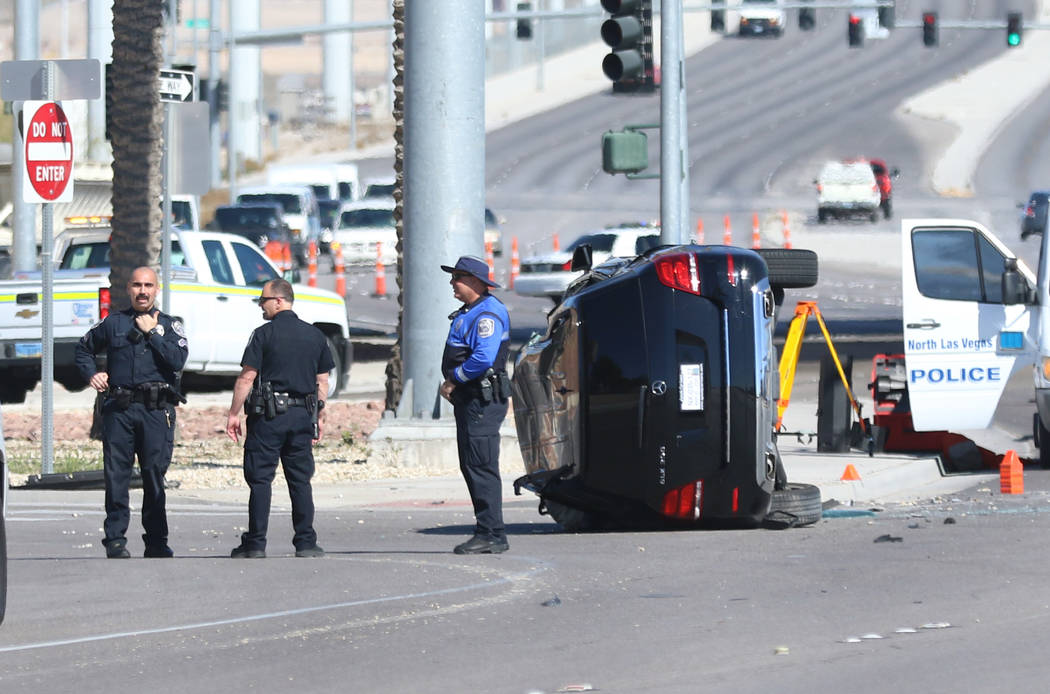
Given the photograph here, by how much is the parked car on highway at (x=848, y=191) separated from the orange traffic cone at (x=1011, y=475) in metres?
44.1

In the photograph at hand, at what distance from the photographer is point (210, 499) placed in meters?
15.8

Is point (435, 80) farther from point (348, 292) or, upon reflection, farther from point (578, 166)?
point (578, 166)

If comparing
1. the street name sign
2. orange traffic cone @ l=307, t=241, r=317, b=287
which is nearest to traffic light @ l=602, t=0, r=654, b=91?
the street name sign

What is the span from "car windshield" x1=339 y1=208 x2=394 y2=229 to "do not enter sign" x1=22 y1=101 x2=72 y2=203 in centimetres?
3339

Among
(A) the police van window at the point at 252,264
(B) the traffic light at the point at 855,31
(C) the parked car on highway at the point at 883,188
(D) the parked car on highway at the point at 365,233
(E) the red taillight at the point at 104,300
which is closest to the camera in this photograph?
(E) the red taillight at the point at 104,300

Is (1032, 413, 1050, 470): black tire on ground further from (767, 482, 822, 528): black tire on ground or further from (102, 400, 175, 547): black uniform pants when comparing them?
(102, 400, 175, 547): black uniform pants

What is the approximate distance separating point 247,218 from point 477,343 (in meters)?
35.6

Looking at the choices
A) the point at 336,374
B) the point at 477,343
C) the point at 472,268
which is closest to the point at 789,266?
the point at 472,268

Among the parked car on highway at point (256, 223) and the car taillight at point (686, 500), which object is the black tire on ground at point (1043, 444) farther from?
the parked car on highway at point (256, 223)

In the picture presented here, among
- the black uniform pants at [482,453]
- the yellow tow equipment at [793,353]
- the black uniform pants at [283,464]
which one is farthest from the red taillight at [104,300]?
the black uniform pants at [482,453]

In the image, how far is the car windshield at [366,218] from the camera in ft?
161

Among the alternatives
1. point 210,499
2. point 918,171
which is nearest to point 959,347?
point 210,499

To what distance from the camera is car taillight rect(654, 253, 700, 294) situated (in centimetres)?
1196

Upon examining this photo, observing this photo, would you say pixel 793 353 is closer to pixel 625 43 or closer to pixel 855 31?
pixel 625 43
